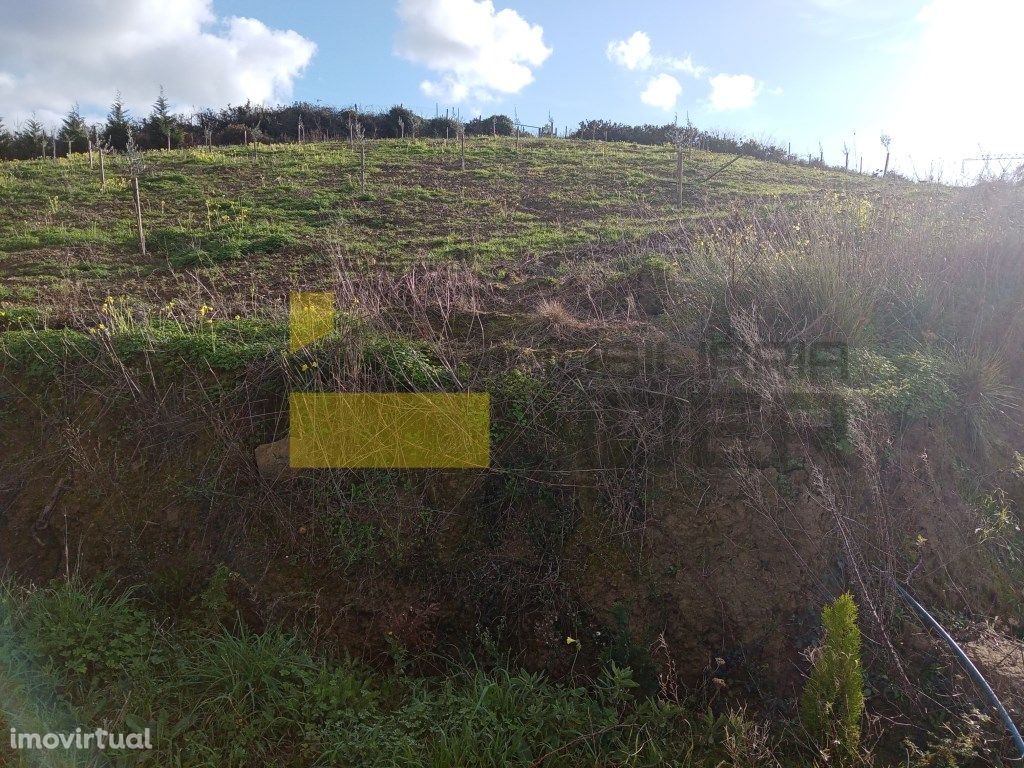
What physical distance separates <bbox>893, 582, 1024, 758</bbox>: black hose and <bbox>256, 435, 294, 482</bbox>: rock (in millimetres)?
3306

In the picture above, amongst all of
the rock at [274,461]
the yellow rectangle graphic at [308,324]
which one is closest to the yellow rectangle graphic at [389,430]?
→ the rock at [274,461]

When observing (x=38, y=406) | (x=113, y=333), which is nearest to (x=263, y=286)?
(x=113, y=333)

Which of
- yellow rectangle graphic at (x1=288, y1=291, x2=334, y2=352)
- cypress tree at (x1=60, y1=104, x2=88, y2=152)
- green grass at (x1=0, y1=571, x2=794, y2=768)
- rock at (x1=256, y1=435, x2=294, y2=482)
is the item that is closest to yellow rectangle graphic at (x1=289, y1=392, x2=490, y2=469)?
rock at (x1=256, y1=435, x2=294, y2=482)

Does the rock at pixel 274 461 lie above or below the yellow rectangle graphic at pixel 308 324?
below

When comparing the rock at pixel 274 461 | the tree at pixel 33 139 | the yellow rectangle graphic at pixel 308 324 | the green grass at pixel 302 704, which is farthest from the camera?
the tree at pixel 33 139

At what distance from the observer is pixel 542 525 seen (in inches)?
143

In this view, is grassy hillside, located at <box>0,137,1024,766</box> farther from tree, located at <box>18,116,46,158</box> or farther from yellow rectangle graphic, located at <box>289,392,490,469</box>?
tree, located at <box>18,116,46,158</box>

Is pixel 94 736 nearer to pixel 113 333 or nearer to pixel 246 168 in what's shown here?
pixel 113 333

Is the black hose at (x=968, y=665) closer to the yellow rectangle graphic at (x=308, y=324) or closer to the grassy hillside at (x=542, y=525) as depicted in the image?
the grassy hillside at (x=542, y=525)

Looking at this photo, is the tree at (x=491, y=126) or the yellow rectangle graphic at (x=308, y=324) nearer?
the yellow rectangle graphic at (x=308, y=324)

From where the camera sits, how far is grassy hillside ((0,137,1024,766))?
2975 millimetres

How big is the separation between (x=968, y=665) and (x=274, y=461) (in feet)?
11.8

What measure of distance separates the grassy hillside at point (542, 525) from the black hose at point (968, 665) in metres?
0.07

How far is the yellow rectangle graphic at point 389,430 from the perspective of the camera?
384cm
